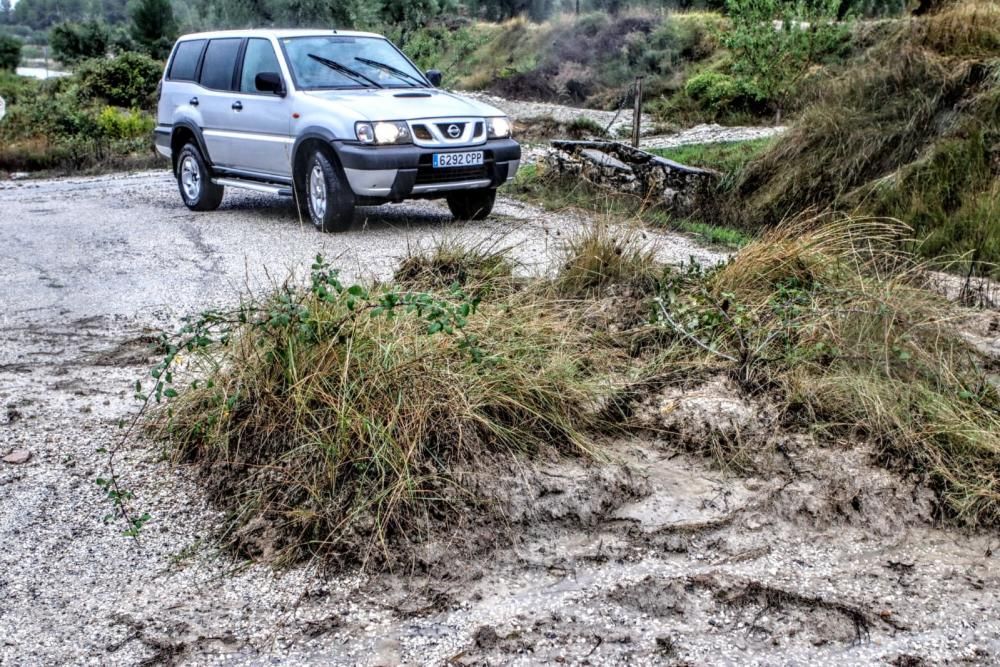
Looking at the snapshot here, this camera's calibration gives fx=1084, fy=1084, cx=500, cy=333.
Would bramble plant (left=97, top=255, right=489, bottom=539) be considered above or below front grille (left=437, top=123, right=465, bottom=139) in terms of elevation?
below

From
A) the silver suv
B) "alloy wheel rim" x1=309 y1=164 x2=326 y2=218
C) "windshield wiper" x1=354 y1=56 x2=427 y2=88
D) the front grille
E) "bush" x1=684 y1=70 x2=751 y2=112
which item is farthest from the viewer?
"bush" x1=684 y1=70 x2=751 y2=112

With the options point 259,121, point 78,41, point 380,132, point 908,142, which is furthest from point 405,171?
point 78,41

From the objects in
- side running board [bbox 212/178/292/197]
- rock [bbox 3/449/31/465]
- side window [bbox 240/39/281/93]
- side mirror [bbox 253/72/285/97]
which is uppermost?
side window [bbox 240/39/281/93]

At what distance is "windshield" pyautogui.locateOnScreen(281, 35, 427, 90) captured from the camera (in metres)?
10.1

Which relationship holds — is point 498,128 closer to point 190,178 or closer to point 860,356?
point 190,178

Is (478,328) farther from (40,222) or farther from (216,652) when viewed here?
(40,222)

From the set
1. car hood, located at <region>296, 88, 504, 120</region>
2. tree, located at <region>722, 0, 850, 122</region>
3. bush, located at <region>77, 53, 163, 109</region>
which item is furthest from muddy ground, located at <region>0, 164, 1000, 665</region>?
bush, located at <region>77, 53, 163, 109</region>

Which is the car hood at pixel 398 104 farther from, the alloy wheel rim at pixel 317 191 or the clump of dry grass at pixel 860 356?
the clump of dry grass at pixel 860 356

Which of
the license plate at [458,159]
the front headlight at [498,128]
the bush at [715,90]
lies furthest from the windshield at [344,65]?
the bush at [715,90]

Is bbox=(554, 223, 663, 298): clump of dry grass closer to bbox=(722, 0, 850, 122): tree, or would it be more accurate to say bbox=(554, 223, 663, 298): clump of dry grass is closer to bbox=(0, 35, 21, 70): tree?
bbox=(722, 0, 850, 122): tree

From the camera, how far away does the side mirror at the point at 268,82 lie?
991 cm

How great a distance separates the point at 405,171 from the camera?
368 inches

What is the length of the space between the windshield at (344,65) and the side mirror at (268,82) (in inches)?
6.3

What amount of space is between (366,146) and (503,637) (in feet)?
21.7
